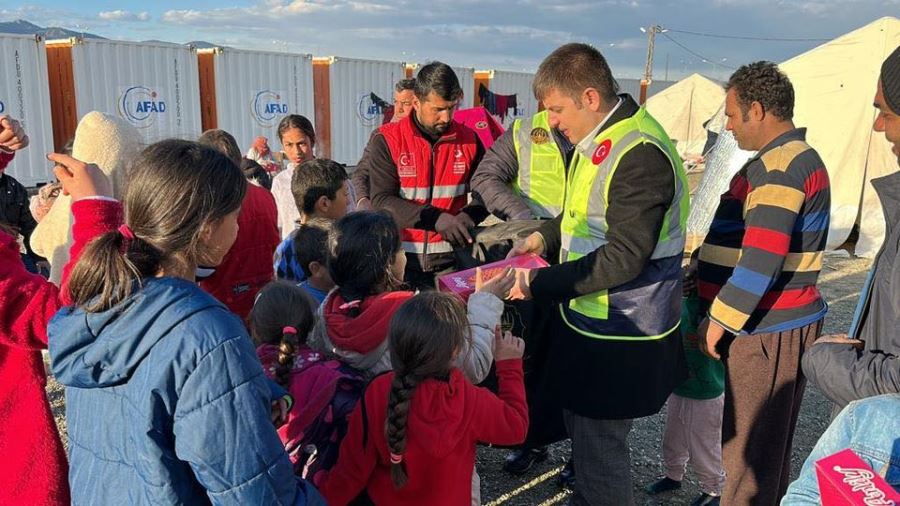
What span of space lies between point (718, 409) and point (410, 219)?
6.06ft

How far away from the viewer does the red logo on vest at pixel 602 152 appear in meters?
2.27

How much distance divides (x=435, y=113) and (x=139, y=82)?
11231 mm

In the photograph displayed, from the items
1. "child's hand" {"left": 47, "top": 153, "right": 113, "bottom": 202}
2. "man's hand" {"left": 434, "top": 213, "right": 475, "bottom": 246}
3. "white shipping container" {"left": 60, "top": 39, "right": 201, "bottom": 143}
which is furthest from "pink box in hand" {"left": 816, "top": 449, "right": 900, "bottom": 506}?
"white shipping container" {"left": 60, "top": 39, "right": 201, "bottom": 143}

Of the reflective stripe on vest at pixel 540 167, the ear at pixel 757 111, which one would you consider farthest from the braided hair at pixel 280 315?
the ear at pixel 757 111

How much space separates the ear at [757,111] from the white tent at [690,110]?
16.6 meters

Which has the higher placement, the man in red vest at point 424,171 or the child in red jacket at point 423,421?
the man in red vest at point 424,171

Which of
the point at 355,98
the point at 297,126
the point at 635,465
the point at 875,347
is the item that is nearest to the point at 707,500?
the point at 635,465

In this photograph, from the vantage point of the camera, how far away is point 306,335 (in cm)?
230

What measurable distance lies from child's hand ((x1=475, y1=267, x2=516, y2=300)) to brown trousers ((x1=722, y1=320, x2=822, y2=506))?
106cm

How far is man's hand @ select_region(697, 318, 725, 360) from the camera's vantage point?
2.70 meters

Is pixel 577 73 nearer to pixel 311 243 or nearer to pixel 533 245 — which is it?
pixel 533 245

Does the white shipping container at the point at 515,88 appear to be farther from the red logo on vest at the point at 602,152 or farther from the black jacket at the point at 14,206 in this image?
the red logo on vest at the point at 602,152

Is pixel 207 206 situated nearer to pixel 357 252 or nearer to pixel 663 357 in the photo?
pixel 357 252

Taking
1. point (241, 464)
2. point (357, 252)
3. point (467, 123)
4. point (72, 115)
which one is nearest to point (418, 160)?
point (467, 123)
